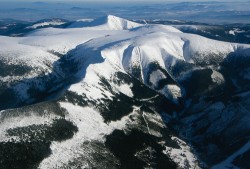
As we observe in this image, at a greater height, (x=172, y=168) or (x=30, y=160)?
(x=30, y=160)

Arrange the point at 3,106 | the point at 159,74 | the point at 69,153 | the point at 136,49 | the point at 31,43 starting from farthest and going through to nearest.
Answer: the point at 31,43 < the point at 136,49 < the point at 159,74 < the point at 3,106 < the point at 69,153

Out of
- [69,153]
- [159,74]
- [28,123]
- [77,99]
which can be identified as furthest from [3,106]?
[159,74]

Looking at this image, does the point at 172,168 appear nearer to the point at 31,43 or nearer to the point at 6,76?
the point at 6,76

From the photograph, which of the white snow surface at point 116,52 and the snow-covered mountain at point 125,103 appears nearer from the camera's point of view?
the snow-covered mountain at point 125,103

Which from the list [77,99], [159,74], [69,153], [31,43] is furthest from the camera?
[31,43]

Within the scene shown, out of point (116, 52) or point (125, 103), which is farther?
Result: point (116, 52)

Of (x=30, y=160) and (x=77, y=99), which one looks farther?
(x=77, y=99)

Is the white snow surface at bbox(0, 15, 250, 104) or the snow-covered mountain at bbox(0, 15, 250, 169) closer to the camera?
the snow-covered mountain at bbox(0, 15, 250, 169)

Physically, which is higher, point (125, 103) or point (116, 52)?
point (116, 52)
